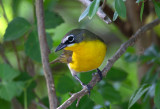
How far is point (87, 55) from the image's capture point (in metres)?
1.27

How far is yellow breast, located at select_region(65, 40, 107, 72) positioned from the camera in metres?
1.24

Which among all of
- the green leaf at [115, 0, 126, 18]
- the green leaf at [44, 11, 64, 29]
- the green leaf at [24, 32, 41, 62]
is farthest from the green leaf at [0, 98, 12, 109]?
the green leaf at [115, 0, 126, 18]

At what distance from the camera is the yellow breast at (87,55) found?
4.07ft

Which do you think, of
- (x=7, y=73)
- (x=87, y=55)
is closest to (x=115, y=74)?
(x=87, y=55)

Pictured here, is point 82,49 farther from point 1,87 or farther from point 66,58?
point 1,87

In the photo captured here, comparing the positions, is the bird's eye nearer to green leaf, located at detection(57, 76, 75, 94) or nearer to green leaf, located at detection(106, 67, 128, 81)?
green leaf, located at detection(57, 76, 75, 94)

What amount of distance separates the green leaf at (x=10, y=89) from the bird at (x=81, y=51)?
222 mm

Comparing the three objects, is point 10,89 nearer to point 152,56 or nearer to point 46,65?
point 46,65

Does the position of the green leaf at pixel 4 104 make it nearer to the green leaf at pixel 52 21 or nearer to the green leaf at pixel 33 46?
the green leaf at pixel 33 46

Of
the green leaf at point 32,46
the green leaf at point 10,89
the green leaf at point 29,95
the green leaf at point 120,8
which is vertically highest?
the green leaf at point 120,8

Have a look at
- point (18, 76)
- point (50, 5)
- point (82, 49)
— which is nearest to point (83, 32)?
point (82, 49)

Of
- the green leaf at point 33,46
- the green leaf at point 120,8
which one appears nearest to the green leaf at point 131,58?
the green leaf at point 33,46

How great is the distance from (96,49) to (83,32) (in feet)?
0.31

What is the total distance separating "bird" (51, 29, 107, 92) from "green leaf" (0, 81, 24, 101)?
8.7 inches
